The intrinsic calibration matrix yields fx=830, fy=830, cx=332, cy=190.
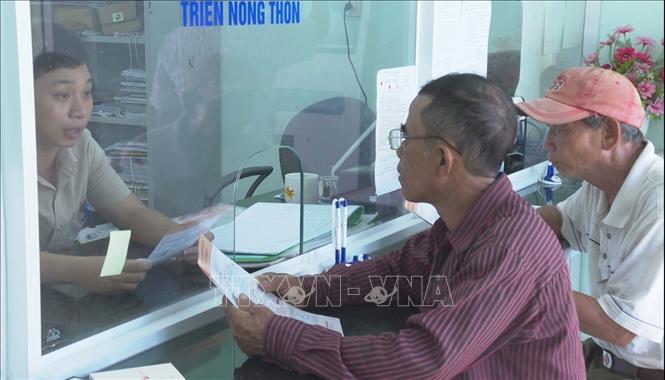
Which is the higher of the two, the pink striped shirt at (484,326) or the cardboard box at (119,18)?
the cardboard box at (119,18)

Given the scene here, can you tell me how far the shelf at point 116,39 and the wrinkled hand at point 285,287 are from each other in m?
0.53

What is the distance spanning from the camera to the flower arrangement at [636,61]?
9.27 feet

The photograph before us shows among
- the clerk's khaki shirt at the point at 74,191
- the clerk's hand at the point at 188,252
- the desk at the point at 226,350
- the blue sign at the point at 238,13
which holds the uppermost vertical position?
the blue sign at the point at 238,13

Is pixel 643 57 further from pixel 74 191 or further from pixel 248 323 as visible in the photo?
pixel 74 191

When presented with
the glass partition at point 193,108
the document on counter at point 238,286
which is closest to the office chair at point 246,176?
the glass partition at point 193,108

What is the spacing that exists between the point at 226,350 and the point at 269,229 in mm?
412

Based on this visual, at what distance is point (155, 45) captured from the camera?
1.67 m

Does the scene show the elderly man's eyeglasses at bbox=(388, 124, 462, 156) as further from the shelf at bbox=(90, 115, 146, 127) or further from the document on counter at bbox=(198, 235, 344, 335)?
the shelf at bbox=(90, 115, 146, 127)

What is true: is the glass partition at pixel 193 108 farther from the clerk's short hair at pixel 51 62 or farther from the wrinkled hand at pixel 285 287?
the wrinkled hand at pixel 285 287

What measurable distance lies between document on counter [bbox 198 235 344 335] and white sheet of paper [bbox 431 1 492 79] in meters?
0.96

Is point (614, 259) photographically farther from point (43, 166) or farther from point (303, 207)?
point (43, 166)

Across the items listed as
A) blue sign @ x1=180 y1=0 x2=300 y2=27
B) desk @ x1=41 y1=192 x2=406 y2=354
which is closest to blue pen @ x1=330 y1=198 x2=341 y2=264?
desk @ x1=41 y1=192 x2=406 y2=354

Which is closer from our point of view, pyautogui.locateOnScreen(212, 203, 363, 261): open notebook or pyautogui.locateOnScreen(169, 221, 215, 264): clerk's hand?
pyautogui.locateOnScreen(169, 221, 215, 264): clerk's hand

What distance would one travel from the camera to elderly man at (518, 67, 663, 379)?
1.63 metres
